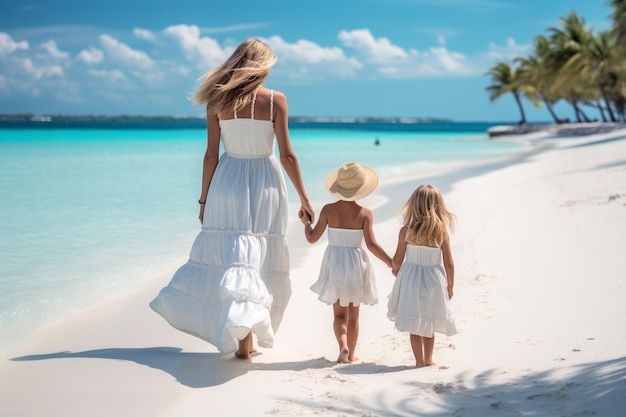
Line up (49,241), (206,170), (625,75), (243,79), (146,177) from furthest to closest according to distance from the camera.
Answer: (625,75)
(146,177)
(49,241)
(206,170)
(243,79)

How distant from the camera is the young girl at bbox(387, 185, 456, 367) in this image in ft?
13.6

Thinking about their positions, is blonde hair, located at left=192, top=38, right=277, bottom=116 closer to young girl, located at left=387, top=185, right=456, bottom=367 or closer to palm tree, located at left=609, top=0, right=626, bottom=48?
young girl, located at left=387, top=185, right=456, bottom=367

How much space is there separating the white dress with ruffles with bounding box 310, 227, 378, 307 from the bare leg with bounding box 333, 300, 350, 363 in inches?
3.5

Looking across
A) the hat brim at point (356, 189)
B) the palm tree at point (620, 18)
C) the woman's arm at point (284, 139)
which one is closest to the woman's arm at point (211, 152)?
the woman's arm at point (284, 139)

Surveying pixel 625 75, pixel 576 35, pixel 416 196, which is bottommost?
pixel 416 196

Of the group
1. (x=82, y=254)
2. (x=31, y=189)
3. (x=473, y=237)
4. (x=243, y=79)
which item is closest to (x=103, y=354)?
(x=243, y=79)

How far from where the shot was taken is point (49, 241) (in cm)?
993

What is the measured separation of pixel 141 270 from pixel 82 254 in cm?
135

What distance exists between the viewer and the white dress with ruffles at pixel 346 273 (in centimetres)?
433

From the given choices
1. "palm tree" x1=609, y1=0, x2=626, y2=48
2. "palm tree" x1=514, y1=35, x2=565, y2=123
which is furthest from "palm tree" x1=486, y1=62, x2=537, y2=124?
"palm tree" x1=609, y1=0, x2=626, y2=48

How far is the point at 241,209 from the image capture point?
4277 millimetres

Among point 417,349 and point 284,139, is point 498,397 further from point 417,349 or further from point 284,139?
point 284,139

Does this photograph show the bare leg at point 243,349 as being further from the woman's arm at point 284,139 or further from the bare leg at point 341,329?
the woman's arm at point 284,139

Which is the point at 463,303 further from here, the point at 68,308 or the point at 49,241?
the point at 49,241
